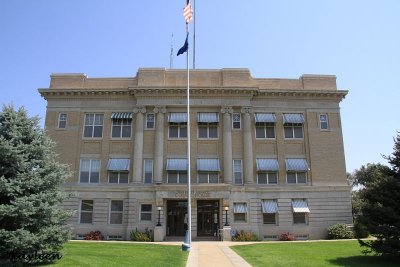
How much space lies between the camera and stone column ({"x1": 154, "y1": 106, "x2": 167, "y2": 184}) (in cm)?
3459

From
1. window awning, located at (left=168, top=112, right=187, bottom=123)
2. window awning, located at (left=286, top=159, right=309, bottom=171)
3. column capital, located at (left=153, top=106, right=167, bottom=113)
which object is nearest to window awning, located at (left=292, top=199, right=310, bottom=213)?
window awning, located at (left=286, top=159, right=309, bottom=171)

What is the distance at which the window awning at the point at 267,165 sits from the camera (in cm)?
3497

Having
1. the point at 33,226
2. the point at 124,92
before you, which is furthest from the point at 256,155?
the point at 33,226

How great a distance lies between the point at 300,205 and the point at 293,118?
8394 millimetres

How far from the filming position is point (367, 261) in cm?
1761

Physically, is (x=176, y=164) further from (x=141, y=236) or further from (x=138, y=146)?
(x=141, y=236)

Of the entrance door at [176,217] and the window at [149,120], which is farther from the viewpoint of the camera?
the window at [149,120]

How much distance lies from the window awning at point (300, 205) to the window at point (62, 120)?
23345 mm

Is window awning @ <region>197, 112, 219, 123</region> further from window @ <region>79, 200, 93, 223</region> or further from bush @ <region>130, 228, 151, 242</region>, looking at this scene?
window @ <region>79, 200, 93, 223</region>

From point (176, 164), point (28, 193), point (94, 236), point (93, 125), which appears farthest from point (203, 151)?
point (28, 193)

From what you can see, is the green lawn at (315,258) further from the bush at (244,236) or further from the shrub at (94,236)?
the shrub at (94,236)

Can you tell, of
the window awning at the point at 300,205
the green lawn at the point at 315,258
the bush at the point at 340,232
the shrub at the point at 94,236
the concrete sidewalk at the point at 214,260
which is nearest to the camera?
the concrete sidewalk at the point at 214,260

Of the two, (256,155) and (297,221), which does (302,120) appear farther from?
(297,221)

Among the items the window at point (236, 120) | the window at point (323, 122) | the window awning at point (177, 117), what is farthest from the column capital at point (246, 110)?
the window at point (323, 122)
